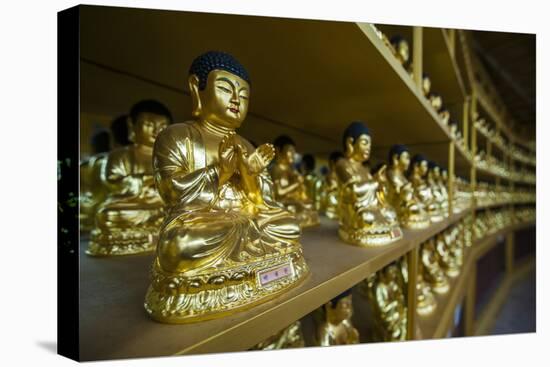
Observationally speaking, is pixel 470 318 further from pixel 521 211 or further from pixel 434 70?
pixel 521 211

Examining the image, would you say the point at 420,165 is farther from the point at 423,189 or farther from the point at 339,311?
the point at 339,311

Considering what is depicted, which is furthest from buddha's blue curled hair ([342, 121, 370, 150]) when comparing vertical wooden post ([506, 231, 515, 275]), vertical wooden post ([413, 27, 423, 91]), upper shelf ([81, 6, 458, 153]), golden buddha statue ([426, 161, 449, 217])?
vertical wooden post ([506, 231, 515, 275])

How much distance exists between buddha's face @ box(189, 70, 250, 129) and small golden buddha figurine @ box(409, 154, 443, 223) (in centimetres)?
124

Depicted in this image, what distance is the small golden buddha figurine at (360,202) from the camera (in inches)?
32.4

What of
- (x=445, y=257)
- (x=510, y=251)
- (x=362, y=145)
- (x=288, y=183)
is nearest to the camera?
(x=362, y=145)

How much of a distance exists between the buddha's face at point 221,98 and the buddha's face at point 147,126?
15.4 inches

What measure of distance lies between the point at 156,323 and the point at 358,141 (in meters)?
0.79

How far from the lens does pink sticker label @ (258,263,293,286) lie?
439mm

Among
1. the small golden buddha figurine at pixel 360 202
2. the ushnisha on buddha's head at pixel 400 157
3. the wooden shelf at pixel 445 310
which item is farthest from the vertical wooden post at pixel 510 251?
the small golden buddha figurine at pixel 360 202

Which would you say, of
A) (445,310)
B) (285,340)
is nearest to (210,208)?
(285,340)

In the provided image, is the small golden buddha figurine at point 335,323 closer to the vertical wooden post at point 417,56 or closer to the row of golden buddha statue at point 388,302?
the row of golden buddha statue at point 388,302

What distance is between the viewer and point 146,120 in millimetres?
849

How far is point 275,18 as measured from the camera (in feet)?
1.86

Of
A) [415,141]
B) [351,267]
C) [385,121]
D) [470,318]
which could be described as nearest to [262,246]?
[351,267]
